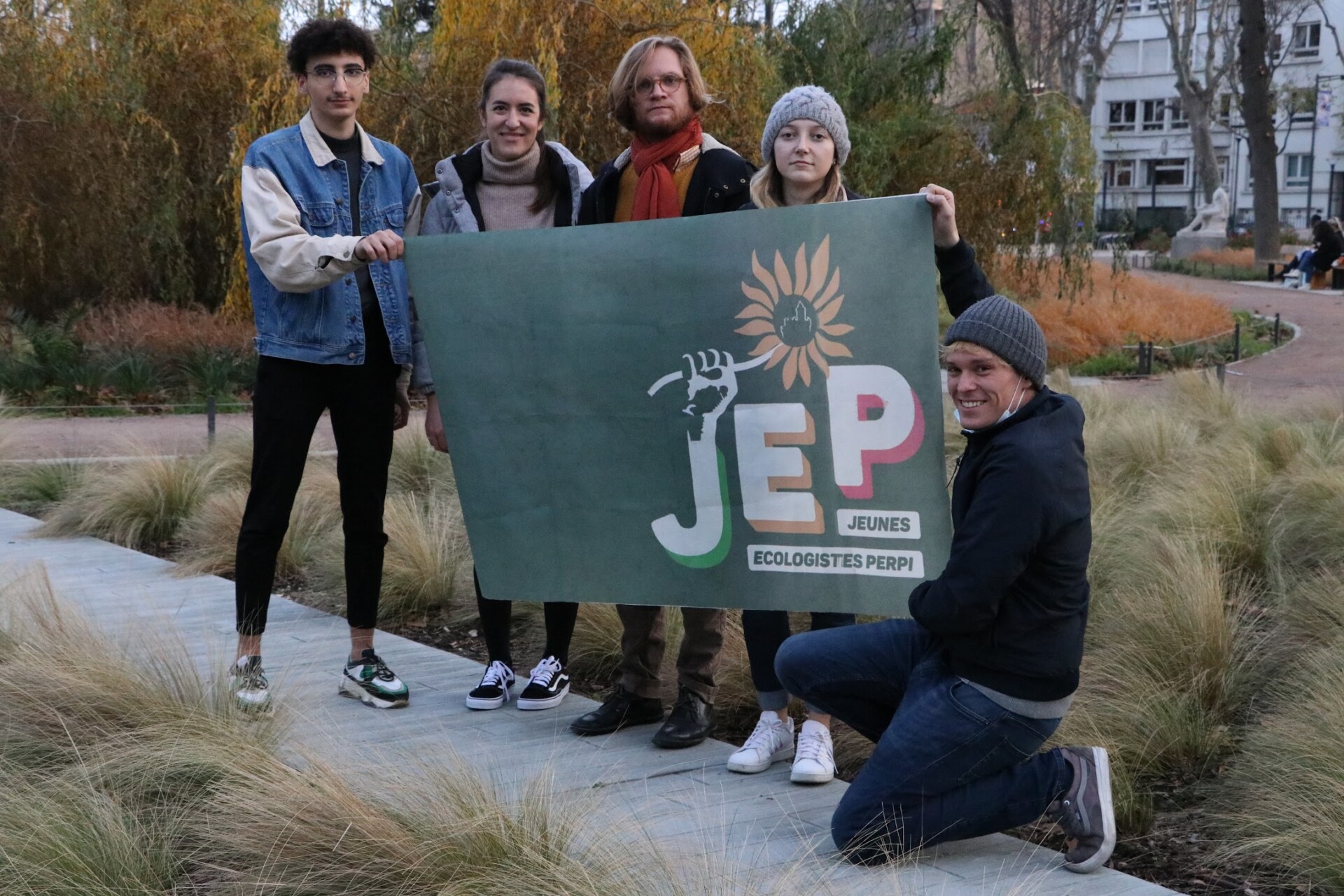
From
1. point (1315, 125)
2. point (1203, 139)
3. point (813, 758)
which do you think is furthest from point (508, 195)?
point (1315, 125)

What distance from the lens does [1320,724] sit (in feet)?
13.3

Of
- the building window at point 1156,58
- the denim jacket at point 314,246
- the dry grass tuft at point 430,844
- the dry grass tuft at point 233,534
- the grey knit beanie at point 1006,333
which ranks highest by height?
the building window at point 1156,58

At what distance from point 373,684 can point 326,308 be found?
1.28 metres

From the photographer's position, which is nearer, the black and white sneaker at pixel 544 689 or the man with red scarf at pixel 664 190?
the man with red scarf at pixel 664 190

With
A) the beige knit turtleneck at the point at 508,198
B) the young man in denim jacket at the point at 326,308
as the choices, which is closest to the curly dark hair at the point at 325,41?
the young man in denim jacket at the point at 326,308

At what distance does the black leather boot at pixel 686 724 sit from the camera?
15.0 feet

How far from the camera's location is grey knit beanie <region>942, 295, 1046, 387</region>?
11.7 ft

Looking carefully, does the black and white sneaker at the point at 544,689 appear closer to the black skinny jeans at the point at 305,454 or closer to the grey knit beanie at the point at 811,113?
the black skinny jeans at the point at 305,454

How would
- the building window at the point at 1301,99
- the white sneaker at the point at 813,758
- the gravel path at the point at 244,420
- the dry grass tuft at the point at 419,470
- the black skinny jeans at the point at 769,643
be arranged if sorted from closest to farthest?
→ the white sneaker at the point at 813,758 → the black skinny jeans at the point at 769,643 → the dry grass tuft at the point at 419,470 → the gravel path at the point at 244,420 → the building window at the point at 1301,99

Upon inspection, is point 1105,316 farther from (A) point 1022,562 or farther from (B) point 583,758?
(A) point 1022,562

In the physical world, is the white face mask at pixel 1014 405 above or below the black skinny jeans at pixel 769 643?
above

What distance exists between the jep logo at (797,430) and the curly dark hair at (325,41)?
4.73 feet

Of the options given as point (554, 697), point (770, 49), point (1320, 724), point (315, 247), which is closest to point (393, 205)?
point (315, 247)

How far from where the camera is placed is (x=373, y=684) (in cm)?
512
